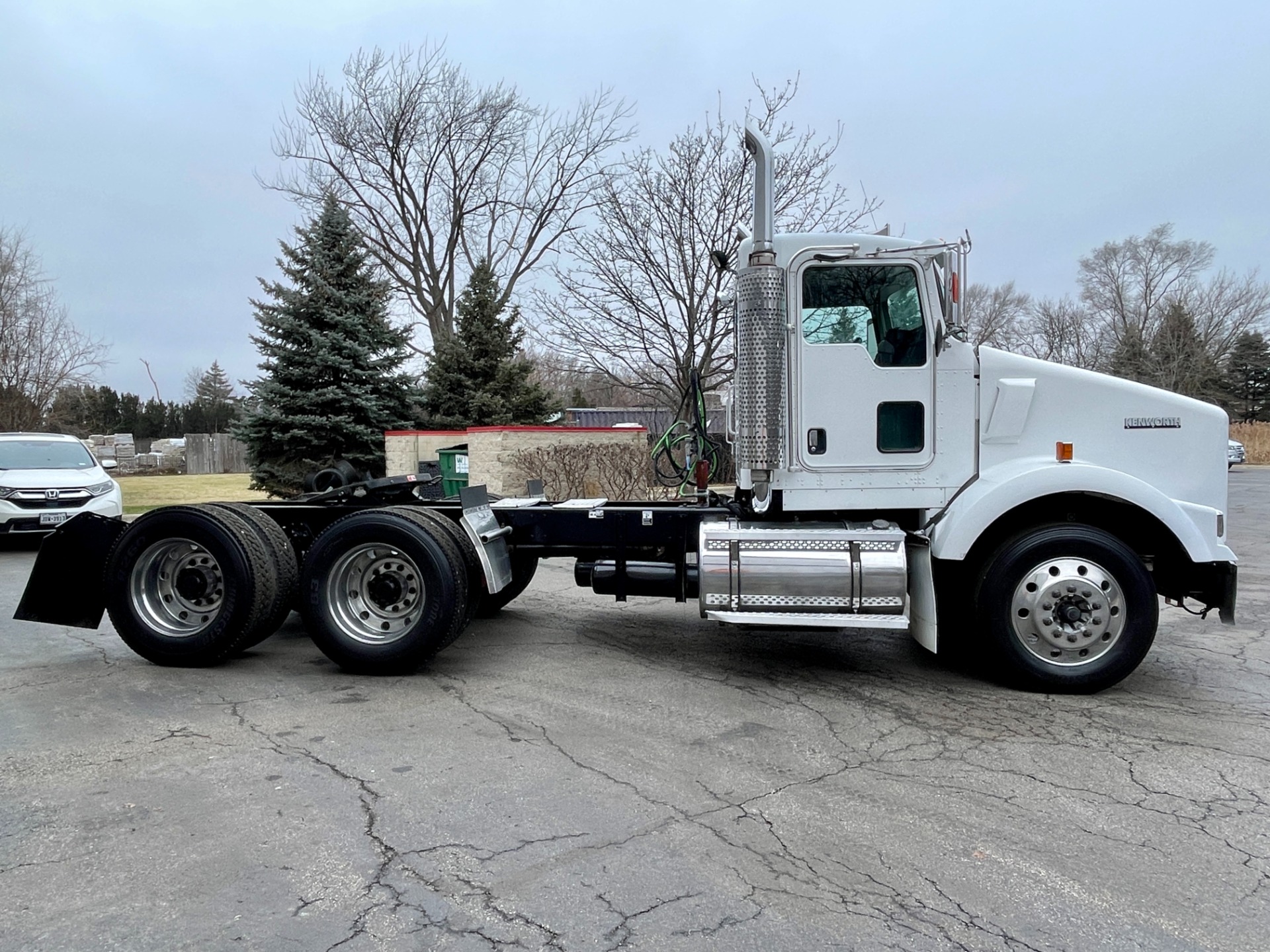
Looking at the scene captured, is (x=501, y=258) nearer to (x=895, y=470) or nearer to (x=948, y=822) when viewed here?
(x=895, y=470)

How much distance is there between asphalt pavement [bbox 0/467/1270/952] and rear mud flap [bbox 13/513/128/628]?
14.8 inches

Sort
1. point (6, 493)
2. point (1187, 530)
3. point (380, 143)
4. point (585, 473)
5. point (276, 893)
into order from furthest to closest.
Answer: point (380, 143)
point (585, 473)
point (6, 493)
point (1187, 530)
point (276, 893)

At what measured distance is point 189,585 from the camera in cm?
615

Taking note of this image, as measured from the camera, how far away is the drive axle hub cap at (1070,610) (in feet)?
17.2

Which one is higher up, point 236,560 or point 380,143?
point 380,143

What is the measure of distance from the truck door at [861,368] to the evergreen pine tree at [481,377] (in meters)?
18.7

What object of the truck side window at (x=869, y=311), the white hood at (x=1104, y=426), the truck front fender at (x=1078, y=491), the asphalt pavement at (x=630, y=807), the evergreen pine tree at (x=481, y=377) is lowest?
the asphalt pavement at (x=630, y=807)

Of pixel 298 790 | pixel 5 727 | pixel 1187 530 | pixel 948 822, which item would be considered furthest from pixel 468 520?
pixel 1187 530

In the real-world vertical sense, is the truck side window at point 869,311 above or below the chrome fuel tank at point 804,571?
above

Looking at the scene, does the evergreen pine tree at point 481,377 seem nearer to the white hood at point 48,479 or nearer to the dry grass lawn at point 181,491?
the dry grass lawn at point 181,491

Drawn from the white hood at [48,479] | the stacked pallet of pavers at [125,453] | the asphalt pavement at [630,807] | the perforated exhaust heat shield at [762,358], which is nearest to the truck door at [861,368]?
the perforated exhaust heat shield at [762,358]

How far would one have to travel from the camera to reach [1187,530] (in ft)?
17.2

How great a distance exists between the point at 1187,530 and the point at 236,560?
619cm

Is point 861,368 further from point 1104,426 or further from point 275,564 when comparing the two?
point 275,564
